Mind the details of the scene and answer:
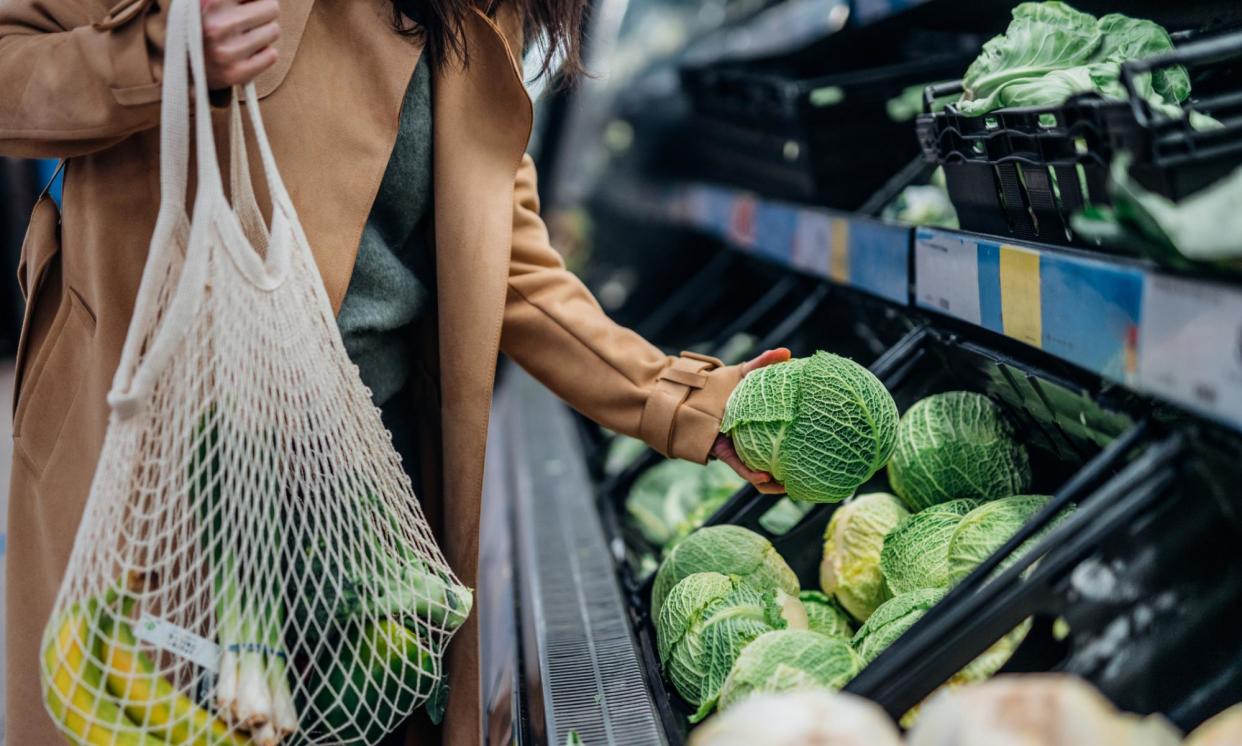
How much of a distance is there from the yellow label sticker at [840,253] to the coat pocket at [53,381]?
1613mm

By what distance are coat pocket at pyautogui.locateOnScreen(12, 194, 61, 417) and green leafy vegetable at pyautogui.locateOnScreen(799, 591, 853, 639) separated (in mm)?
1357

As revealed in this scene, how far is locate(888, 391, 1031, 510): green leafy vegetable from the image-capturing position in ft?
6.23

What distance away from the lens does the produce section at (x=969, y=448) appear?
1163 millimetres

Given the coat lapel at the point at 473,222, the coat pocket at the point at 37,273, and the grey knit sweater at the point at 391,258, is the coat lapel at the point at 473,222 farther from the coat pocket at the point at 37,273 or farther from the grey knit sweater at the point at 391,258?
the coat pocket at the point at 37,273

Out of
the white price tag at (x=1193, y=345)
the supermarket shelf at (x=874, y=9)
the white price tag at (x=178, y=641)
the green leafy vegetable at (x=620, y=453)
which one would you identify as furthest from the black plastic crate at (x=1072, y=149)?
the green leafy vegetable at (x=620, y=453)

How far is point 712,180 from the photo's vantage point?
4438 millimetres

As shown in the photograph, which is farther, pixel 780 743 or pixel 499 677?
pixel 499 677

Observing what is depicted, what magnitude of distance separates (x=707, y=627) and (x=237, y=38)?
113 cm

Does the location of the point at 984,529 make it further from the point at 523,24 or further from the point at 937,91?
the point at 523,24

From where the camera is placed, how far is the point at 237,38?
1324 mm

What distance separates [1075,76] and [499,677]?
1.60m

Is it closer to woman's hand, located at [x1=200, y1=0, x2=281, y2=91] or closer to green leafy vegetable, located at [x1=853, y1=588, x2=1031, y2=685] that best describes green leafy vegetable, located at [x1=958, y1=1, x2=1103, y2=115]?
green leafy vegetable, located at [x1=853, y1=588, x2=1031, y2=685]

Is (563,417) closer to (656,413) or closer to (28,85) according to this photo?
(656,413)

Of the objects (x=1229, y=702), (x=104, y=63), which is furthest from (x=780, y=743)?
(x=104, y=63)
